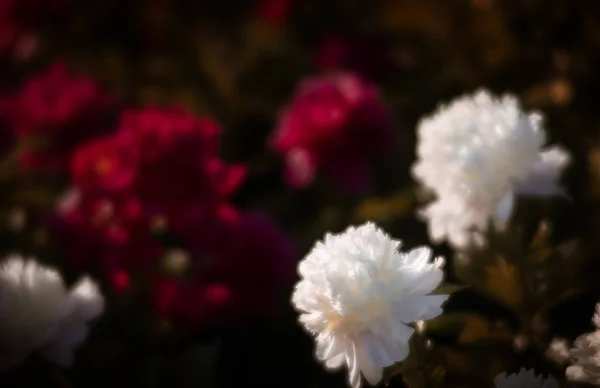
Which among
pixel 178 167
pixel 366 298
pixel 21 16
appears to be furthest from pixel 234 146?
pixel 366 298

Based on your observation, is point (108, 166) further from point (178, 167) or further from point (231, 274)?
point (231, 274)

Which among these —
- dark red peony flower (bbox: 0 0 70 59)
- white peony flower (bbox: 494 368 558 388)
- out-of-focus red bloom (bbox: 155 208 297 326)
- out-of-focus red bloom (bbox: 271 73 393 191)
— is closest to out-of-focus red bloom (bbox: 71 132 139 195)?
out-of-focus red bloom (bbox: 155 208 297 326)

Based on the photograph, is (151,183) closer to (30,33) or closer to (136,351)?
(136,351)

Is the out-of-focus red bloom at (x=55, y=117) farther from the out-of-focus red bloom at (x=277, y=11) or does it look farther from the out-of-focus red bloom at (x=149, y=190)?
the out-of-focus red bloom at (x=277, y=11)

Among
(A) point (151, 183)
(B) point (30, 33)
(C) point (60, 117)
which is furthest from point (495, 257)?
(B) point (30, 33)

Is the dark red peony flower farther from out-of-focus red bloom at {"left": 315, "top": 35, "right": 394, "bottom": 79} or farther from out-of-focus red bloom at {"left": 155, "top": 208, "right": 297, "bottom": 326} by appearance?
out-of-focus red bloom at {"left": 155, "top": 208, "right": 297, "bottom": 326}

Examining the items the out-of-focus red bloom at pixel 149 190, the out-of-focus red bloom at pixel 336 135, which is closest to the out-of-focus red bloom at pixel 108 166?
the out-of-focus red bloom at pixel 149 190
